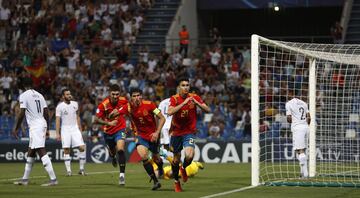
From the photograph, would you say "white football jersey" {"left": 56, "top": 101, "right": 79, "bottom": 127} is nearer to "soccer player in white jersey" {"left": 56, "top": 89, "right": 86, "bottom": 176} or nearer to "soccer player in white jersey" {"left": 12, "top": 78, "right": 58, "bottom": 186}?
"soccer player in white jersey" {"left": 56, "top": 89, "right": 86, "bottom": 176}

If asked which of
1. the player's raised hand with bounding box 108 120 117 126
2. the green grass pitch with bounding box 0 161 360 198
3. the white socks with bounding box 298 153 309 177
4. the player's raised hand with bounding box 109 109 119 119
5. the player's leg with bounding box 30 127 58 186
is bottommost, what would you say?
the green grass pitch with bounding box 0 161 360 198

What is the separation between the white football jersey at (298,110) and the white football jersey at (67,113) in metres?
6.30

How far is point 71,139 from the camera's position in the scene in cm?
2561

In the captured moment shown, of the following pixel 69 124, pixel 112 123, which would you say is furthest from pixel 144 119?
pixel 69 124

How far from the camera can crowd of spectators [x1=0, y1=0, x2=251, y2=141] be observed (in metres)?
35.8

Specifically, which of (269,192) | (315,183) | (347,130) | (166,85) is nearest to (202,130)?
(166,85)

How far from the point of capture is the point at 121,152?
66.6 feet

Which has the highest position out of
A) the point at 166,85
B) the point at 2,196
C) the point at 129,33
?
the point at 129,33

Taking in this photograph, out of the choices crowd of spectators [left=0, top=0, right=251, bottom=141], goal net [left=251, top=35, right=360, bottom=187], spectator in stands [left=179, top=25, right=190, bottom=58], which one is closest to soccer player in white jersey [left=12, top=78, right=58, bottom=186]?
goal net [left=251, top=35, right=360, bottom=187]

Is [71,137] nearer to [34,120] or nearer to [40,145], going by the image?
[34,120]

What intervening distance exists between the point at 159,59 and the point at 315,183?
2004 cm

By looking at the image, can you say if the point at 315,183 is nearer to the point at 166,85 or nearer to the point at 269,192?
the point at 269,192

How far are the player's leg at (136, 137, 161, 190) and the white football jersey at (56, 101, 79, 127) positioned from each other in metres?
7.04

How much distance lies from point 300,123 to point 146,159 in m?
5.87
